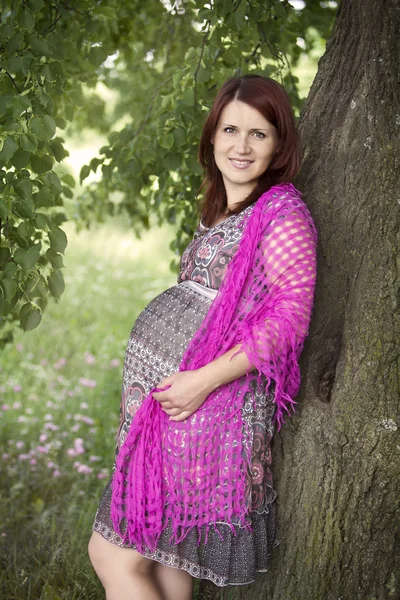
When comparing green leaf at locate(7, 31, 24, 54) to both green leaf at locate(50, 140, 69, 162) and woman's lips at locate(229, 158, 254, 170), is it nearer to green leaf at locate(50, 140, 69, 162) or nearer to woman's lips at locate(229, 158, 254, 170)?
green leaf at locate(50, 140, 69, 162)

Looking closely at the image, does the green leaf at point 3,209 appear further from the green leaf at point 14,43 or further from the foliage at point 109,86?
the green leaf at point 14,43

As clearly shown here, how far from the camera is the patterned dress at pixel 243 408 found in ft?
6.37

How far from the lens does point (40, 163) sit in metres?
2.23

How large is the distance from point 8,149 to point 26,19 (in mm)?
450

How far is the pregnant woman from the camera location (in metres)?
1.85

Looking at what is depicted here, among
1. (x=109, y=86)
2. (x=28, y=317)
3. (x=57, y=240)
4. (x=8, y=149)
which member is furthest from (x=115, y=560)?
(x=109, y=86)

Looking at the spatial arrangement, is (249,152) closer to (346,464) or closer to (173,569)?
(346,464)

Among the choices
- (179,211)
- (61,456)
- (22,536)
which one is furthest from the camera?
(61,456)

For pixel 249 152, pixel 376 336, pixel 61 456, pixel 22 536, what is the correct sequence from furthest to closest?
pixel 61 456, pixel 22 536, pixel 249 152, pixel 376 336

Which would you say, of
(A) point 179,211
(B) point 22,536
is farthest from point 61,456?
(A) point 179,211

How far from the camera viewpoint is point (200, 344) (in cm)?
192

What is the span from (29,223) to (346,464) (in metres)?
1.25

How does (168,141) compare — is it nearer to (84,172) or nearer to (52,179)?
(84,172)

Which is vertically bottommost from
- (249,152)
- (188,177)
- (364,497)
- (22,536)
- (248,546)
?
(22,536)
